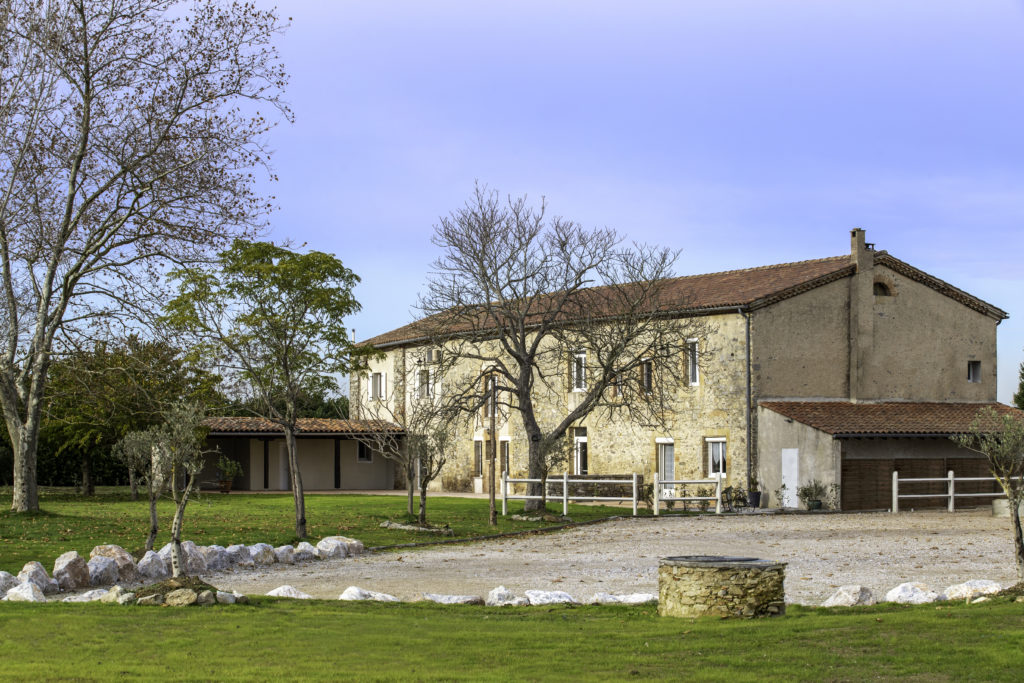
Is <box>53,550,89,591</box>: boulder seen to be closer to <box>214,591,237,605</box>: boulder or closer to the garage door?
<box>214,591,237,605</box>: boulder

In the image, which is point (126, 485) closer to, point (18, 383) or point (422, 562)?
point (18, 383)

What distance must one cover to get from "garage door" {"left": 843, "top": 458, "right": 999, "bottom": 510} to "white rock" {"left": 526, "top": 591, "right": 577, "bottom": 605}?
19.7m

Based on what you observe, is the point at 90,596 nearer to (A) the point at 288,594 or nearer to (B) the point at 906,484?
(A) the point at 288,594

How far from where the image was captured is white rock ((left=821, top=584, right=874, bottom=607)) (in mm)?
12406

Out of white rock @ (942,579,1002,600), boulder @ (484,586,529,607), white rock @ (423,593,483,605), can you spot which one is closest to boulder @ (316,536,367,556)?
white rock @ (423,593,483,605)

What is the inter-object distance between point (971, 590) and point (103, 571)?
10823 millimetres

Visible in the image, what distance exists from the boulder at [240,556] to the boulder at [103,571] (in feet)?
7.32

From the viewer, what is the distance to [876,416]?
1287 inches

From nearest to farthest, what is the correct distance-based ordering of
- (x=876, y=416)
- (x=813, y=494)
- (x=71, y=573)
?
(x=71, y=573), (x=813, y=494), (x=876, y=416)

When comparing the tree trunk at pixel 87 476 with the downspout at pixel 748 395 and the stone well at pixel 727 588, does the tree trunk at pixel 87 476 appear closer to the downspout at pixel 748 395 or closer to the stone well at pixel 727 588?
the downspout at pixel 748 395

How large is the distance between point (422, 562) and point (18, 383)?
12.9 m

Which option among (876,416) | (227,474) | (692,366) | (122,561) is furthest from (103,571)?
(227,474)

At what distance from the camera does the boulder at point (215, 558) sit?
16.9 m

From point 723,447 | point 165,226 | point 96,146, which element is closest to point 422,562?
point 165,226
